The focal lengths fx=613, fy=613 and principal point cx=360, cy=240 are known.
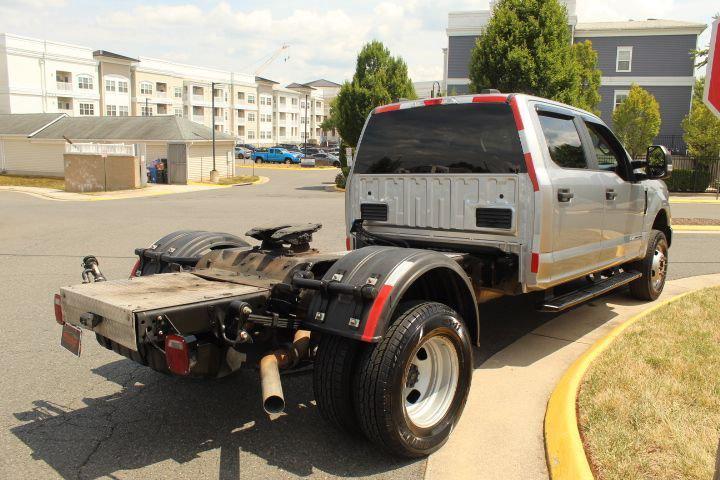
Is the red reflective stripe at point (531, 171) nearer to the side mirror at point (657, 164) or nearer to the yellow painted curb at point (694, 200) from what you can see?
the side mirror at point (657, 164)

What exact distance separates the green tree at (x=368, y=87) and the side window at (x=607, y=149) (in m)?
23.1

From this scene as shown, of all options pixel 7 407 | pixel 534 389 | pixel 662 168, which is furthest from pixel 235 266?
pixel 662 168

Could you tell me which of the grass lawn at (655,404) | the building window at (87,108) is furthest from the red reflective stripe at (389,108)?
the building window at (87,108)

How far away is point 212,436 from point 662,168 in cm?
528

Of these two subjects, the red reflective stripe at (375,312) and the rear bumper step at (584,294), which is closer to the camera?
the red reflective stripe at (375,312)

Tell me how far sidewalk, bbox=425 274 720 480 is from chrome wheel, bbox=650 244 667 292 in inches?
19.8

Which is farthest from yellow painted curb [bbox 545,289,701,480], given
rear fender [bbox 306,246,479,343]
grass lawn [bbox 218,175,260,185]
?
grass lawn [bbox 218,175,260,185]

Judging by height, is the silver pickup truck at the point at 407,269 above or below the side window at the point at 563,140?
below

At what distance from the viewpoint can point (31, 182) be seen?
1342 inches

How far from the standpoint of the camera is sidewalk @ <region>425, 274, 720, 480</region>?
141 inches

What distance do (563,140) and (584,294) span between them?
1.43m

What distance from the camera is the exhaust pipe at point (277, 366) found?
3.13 m

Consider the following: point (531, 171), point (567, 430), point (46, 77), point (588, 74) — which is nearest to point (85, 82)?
point (46, 77)

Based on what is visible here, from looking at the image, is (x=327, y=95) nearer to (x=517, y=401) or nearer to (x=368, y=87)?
(x=368, y=87)
